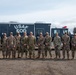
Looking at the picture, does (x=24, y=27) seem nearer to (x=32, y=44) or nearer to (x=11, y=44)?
(x=11, y=44)

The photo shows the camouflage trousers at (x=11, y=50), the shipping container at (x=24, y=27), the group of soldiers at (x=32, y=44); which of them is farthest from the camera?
the shipping container at (x=24, y=27)

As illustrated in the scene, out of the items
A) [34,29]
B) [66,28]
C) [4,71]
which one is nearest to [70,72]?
[4,71]

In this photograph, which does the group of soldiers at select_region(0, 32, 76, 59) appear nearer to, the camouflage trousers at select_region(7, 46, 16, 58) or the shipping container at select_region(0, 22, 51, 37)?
the camouflage trousers at select_region(7, 46, 16, 58)

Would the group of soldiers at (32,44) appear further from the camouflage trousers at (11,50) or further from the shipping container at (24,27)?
the shipping container at (24,27)

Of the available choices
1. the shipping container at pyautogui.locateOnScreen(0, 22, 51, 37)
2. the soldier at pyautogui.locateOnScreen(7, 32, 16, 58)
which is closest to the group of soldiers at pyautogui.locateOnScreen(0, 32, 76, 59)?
the soldier at pyautogui.locateOnScreen(7, 32, 16, 58)

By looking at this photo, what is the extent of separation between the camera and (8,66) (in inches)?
620

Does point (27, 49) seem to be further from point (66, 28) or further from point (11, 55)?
point (66, 28)

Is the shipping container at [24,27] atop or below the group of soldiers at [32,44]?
atop

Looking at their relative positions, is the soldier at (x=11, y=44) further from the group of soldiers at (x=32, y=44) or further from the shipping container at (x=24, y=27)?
the shipping container at (x=24, y=27)

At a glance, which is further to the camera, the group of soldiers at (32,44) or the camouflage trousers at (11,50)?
the camouflage trousers at (11,50)

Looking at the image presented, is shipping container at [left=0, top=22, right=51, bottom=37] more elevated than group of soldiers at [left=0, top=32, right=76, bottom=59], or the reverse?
shipping container at [left=0, top=22, right=51, bottom=37]

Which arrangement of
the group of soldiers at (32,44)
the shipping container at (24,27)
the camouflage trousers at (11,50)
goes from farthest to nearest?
the shipping container at (24,27) < the camouflage trousers at (11,50) < the group of soldiers at (32,44)

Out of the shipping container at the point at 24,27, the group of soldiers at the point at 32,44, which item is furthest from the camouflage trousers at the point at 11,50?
the shipping container at the point at 24,27

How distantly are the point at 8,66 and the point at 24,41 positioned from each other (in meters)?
4.64
